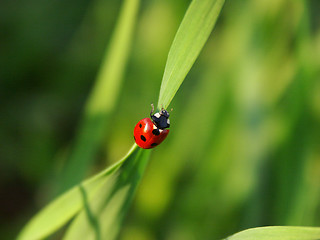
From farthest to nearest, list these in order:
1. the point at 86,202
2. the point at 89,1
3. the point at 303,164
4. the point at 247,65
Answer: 1. the point at 89,1
2. the point at 247,65
3. the point at 303,164
4. the point at 86,202

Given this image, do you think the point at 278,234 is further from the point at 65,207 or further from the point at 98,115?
the point at 98,115

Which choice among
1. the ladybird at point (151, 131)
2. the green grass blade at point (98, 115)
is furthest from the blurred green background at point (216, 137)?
the ladybird at point (151, 131)

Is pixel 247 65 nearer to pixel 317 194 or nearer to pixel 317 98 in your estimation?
pixel 317 98

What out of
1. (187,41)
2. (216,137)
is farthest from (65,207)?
(216,137)

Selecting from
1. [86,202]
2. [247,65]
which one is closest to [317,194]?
[247,65]

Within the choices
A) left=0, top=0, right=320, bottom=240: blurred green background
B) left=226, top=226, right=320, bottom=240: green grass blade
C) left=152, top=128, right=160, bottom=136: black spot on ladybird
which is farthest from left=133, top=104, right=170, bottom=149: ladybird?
left=0, top=0, right=320, bottom=240: blurred green background

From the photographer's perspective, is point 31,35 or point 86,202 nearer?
point 86,202

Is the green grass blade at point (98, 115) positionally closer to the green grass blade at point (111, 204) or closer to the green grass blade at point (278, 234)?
the green grass blade at point (111, 204)
